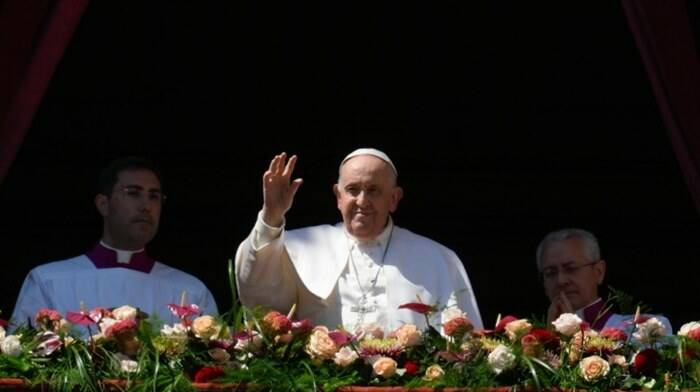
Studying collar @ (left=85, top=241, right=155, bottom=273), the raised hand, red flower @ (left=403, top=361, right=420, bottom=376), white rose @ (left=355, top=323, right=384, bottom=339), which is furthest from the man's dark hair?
red flower @ (left=403, top=361, right=420, bottom=376)

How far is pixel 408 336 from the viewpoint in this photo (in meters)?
5.34

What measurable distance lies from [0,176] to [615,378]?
9.12ft

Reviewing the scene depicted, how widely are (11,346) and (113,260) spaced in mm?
2283

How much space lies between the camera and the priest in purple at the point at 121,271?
7137mm

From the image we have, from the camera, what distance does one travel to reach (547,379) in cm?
518

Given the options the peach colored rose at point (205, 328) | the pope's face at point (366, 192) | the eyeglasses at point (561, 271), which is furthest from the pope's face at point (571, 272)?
the peach colored rose at point (205, 328)

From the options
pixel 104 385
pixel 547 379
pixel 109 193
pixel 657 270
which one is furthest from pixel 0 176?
pixel 657 270

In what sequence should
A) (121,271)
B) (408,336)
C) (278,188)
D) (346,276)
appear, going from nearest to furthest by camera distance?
(408,336) → (278,188) → (346,276) → (121,271)

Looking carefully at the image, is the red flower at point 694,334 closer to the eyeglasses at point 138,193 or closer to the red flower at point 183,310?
the red flower at point 183,310

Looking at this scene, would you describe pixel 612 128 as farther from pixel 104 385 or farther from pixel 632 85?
pixel 104 385

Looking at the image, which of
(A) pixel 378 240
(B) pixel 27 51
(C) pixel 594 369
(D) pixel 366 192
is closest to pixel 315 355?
(C) pixel 594 369

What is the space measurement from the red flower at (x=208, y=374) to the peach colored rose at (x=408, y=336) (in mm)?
530

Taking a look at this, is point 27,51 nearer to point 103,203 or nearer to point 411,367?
point 103,203

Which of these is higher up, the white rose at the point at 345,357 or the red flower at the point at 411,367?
the white rose at the point at 345,357
